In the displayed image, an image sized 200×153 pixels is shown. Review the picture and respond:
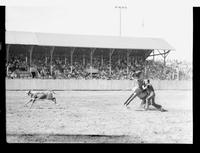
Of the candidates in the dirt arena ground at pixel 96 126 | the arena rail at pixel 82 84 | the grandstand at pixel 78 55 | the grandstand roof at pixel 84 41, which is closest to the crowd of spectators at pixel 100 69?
the grandstand at pixel 78 55

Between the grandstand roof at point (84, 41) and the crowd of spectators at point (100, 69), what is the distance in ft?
6.22

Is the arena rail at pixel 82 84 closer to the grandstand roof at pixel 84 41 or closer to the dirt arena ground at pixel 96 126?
the grandstand roof at pixel 84 41

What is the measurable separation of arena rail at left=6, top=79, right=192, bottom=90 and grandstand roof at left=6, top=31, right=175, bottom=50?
331 cm

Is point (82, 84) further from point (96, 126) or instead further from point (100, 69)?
point (96, 126)

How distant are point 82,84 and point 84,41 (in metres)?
3.97

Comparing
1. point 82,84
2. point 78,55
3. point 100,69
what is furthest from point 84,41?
point 82,84

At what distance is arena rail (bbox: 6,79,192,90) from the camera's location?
29062 millimetres

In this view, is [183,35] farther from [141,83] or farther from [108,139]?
[108,139]

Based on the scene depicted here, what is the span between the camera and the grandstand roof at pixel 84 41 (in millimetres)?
28344
